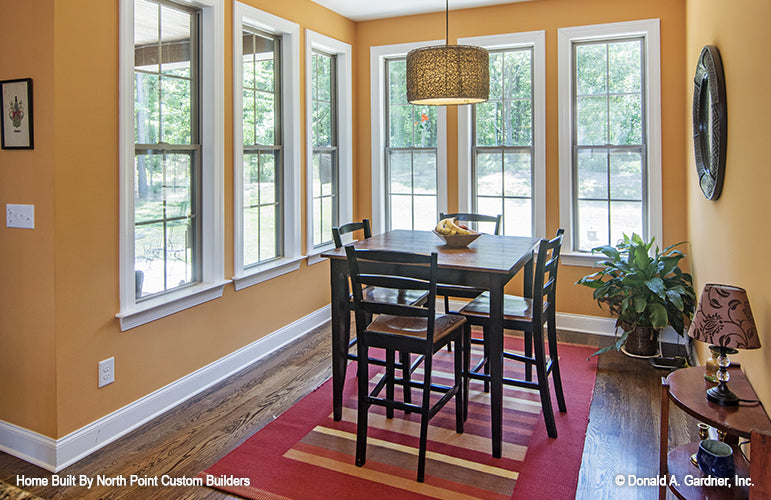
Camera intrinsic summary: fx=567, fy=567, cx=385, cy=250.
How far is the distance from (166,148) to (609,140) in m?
3.42

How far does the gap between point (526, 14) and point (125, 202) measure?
3607mm

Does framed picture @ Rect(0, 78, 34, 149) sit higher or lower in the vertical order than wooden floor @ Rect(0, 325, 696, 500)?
higher

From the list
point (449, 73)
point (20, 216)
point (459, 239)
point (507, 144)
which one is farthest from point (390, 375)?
point (507, 144)

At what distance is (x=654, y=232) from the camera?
178 inches

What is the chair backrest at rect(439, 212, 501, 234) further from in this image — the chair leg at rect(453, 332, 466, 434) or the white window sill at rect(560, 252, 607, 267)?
the chair leg at rect(453, 332, 466, 434)

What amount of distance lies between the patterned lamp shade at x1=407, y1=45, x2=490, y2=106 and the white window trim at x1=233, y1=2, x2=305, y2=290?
1.34 m

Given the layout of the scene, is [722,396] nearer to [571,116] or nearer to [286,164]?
[571,116]

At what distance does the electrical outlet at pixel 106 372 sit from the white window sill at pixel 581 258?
11.5ft

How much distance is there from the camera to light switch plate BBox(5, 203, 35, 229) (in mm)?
2678

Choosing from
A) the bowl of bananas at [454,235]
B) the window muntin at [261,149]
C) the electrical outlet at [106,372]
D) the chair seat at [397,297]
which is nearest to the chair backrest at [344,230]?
the chair seat at [397,297]

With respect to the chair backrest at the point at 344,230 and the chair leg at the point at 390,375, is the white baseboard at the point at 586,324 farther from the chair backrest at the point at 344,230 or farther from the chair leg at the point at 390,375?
the chair leg at the point at 390,375

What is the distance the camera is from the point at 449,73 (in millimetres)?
3154

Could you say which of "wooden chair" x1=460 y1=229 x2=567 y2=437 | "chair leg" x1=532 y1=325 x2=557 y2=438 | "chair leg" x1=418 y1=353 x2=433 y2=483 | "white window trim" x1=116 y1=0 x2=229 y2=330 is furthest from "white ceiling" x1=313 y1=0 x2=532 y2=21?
"chair leg" x1=418 y1=353 x2=433 y2=483

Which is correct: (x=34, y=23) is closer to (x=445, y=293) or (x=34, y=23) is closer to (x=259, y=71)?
(x=259, y=71)
